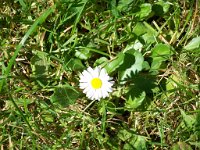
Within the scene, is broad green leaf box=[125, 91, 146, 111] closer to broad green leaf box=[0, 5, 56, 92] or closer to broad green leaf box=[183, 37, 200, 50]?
broad green leaf box=[183, 37, 200, 50]

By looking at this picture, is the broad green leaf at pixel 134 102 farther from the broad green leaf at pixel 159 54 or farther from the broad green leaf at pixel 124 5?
the broad green leaf at pixel 124 5

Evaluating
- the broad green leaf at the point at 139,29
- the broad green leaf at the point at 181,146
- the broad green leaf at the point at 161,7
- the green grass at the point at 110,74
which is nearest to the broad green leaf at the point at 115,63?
the green grass at the point at 110,74

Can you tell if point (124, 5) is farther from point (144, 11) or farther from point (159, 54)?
point (159, 54)

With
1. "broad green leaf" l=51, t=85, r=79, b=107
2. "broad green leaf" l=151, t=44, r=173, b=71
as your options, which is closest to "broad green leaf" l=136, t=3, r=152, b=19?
"broad green leaf" l=151, t=44, r=173, b=71

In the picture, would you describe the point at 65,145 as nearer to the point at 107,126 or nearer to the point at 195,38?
the point at 107,126

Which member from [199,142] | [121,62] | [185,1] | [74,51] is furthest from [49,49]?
[199,142]

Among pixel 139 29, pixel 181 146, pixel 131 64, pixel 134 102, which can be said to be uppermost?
pixel 139 29

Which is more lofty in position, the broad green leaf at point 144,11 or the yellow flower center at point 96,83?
the broad green leaf at point 144,11

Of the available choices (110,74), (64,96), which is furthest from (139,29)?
(64,96)
